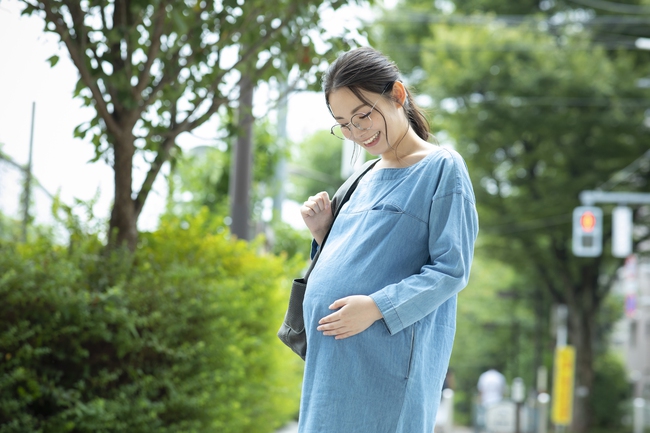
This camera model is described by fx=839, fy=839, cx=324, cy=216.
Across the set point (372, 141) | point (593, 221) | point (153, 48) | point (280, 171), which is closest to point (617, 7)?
point (593, 221)

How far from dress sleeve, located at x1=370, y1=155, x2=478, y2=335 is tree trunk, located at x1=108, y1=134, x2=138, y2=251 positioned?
2.91 meters

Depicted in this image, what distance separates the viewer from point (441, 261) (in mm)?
2070

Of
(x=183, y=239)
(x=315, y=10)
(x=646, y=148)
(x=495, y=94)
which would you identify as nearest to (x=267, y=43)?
(x=315, y=10)

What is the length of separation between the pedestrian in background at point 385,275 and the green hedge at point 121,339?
197 centimetres

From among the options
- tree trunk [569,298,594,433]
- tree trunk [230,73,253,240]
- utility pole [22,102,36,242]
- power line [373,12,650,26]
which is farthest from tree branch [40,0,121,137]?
tree trunk [569,298,594,433]

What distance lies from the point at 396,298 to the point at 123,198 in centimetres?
302

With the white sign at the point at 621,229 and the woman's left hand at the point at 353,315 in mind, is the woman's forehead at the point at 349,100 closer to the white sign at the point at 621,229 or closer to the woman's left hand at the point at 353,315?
the woman's left hand at the point at 353,315

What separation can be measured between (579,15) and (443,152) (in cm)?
1889

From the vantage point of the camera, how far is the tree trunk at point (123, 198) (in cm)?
472

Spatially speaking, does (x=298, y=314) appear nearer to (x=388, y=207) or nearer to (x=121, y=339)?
(x=388, y=207)

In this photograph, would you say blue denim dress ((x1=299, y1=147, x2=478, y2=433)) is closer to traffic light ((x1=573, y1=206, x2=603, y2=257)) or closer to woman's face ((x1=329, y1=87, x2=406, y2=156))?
→ woman's face ((x1=329, y1=87, x2=406, y2=156))

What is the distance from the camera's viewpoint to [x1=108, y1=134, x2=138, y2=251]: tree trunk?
4.72 meters

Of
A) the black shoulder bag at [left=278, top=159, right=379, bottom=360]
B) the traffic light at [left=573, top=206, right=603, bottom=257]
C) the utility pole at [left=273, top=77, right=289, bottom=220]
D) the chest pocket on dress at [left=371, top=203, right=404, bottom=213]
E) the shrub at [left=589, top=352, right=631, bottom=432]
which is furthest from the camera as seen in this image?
the shrub at [left=589, top=352, right=631, bottom=432]

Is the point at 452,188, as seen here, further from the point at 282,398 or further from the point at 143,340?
the point at 282,398
